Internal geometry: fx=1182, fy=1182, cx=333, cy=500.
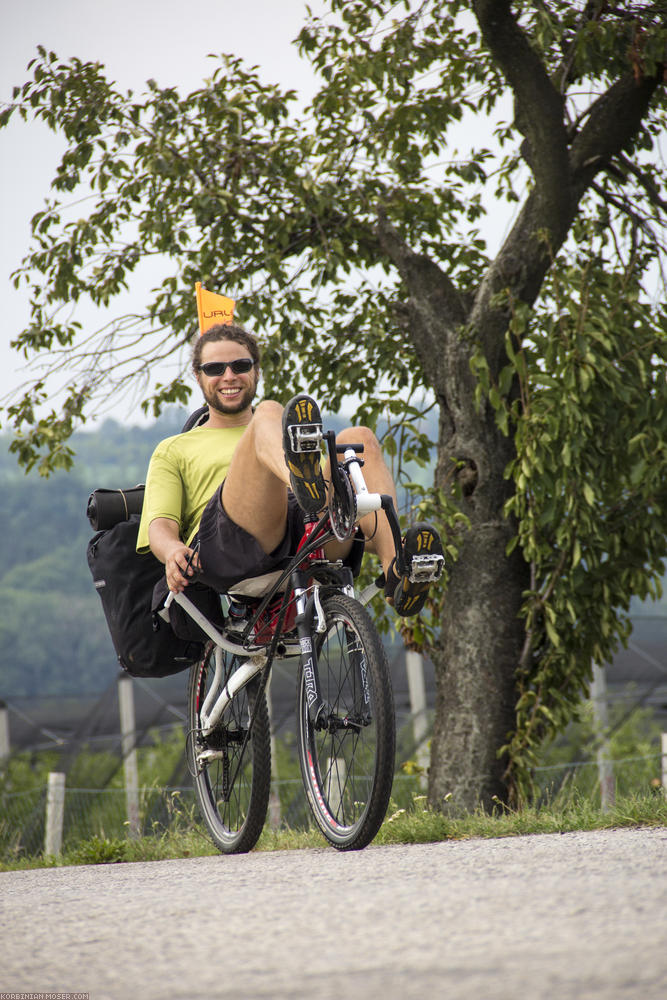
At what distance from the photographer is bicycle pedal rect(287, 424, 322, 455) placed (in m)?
2.87

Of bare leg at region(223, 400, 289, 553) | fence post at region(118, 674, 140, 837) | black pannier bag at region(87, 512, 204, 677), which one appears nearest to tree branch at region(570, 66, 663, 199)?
black pannier bag at region(87, 512, 204, 677)

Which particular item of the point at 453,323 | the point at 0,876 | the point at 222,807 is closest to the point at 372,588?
the point at 222,807

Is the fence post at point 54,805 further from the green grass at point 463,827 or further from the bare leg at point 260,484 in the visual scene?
the bare leg at point 260,484

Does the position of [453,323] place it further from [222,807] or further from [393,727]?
[393,727]

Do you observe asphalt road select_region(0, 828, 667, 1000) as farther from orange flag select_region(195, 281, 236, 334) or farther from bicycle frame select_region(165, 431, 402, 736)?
orange flag select_region(195, 281, 236, 334)

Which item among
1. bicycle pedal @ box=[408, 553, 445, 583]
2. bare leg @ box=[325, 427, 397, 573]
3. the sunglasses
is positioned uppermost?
the sunglasses

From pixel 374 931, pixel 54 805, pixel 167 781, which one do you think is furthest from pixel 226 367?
pixel 167 781

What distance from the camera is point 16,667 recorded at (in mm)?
78812

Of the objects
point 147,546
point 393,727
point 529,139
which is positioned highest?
point 529,139

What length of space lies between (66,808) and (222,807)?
23.3 feet

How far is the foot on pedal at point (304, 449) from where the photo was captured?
288 centimetres

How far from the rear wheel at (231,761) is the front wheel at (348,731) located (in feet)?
1.10

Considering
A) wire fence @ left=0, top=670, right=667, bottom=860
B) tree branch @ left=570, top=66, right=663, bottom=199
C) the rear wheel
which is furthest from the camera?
wire fence @ left=0, top=670, right=667, bottom=860

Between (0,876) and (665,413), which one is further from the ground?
(665,413)
